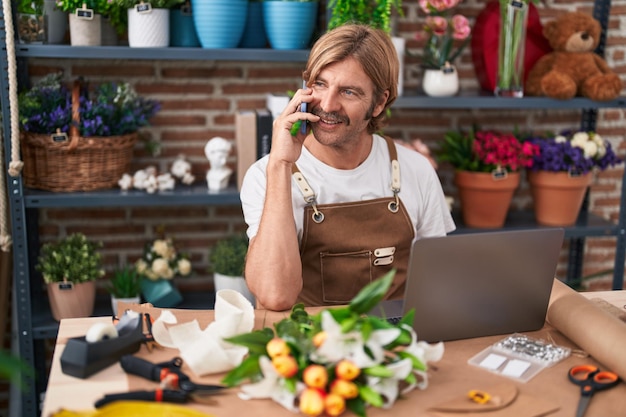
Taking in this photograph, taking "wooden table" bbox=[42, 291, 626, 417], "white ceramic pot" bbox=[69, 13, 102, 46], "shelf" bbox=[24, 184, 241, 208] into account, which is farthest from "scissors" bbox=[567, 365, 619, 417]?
"white ceramic pot" bbox=[69, 13, 102, 46]

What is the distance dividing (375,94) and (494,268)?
30.8 inches

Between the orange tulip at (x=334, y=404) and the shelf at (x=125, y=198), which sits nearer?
the orange tulip at (x=334, y=404)

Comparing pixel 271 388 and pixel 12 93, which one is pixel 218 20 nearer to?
pixel 12 93

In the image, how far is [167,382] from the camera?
4.39 feet

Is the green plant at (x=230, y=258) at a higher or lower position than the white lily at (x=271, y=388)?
lower

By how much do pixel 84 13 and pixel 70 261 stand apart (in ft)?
2.84

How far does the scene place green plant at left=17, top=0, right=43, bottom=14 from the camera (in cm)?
267

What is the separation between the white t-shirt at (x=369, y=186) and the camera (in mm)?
2100

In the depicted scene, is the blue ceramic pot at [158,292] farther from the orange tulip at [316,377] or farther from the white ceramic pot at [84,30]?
the orange tulip at [316,377]

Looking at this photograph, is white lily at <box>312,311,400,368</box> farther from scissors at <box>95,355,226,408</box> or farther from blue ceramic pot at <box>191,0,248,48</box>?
blue ceramic pot at <box>191,0,248,48</box>

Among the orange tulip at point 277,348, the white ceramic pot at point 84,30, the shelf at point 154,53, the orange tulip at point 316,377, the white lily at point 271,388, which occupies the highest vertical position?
the white ceramic pot at point 84,30

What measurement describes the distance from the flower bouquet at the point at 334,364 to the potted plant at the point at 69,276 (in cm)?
169

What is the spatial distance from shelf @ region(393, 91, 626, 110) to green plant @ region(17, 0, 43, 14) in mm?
1275

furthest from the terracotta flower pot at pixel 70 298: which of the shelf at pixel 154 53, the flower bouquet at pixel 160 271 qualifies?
the shelf at pixel 154 53
